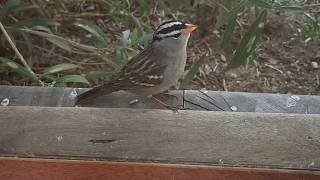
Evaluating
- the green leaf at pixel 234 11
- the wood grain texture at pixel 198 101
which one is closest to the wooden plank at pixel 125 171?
the wood grain texture at pixel 198 101

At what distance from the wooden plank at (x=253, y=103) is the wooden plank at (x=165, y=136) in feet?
0.78

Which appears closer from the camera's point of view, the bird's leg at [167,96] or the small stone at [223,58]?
the bird's leg at [167,96]

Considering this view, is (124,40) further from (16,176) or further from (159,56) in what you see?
(16,176)

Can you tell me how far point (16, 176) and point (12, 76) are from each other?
1.68m

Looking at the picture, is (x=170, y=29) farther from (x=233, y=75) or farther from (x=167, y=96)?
(x=233, y=75)

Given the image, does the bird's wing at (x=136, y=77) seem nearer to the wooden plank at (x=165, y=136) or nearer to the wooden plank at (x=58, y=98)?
the wooden plank at (x=58, y=98)

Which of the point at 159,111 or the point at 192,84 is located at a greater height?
the point at 159,111

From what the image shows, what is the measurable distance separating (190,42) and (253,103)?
5.34ft

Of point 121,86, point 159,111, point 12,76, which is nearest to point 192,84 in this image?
point 12,76

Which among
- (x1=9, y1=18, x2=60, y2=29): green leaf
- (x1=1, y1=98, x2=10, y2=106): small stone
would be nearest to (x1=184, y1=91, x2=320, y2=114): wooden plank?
(x1=1, y1=98, x2=10, y2=106): small stone

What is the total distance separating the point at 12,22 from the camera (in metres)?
3.23

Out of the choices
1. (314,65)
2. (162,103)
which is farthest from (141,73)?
(314,65)

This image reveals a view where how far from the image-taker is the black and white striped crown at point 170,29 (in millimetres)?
2240

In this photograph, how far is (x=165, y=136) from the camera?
163cm
